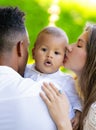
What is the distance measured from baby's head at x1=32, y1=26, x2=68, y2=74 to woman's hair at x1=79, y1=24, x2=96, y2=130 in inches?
4.4

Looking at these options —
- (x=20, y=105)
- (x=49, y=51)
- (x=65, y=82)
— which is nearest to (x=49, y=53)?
(x=49, y=51)

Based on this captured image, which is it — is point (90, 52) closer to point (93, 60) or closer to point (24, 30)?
point (93, 60)

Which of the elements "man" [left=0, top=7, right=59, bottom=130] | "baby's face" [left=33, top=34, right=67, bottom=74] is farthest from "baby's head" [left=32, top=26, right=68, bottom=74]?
"man" [left=0, top=7, right=59, bottom=130]

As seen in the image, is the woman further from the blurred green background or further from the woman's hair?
the blurred green background

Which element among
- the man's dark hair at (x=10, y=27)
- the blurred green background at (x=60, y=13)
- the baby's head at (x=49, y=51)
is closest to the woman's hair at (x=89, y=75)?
the baby's head at (x=49, y=51)

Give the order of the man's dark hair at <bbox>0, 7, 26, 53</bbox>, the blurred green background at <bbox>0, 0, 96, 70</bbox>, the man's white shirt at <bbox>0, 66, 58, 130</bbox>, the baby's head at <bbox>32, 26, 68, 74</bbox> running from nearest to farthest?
the man's white shirt at <bbox>0, 66, 58, 130</bbox> < the man's dark hair at <bbox>0, 7, 26, 53</bbox> < the baby's head at <bbox>32, 26, 68, 74</bbox> < the blurred green background at <bbox>0, 0, 96, 70</bbox>

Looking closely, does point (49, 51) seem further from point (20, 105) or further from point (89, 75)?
point (20, 105)

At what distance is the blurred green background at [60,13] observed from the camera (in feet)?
16.2

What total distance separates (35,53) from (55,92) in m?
0.41

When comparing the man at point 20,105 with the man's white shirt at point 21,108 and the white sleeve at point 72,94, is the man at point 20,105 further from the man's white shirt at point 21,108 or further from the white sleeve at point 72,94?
the white sleeve at point 72,94

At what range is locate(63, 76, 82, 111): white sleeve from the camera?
1.96 metres

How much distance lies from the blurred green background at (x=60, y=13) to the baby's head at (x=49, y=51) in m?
2.86

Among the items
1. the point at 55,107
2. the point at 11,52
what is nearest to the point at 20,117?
the point at 55,107

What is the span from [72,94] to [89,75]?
111 millimetres
